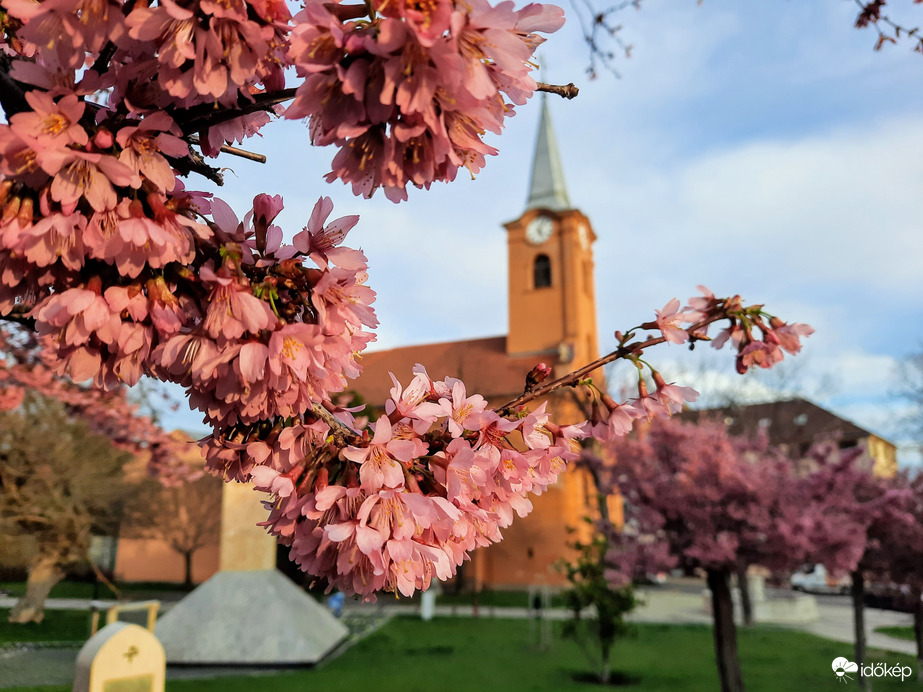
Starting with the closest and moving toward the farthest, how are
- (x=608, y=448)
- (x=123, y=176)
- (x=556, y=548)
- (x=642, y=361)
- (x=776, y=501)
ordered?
(x=123, y=176)
(x=642, y=361)
(x=776, y=501)
(x=608, y=448)
(x=556, y=548)

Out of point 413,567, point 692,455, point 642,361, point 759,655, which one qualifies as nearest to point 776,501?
point 692,455

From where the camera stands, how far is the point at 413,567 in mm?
1095

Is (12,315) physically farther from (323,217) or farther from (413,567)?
(413,567)

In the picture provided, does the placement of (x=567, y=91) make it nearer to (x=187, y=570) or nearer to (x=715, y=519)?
(x=715, y=519)

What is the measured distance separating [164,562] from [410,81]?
2775cm

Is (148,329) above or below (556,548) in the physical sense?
above

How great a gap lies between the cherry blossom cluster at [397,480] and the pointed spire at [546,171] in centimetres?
2606

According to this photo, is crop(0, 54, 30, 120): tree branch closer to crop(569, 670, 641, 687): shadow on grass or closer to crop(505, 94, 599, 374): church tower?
crop(569, 670, 641, 687): shadow on grass

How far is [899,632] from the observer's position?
42.3 feet

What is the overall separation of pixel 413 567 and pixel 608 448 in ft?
31.9

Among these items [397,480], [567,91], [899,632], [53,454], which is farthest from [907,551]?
[53,454]

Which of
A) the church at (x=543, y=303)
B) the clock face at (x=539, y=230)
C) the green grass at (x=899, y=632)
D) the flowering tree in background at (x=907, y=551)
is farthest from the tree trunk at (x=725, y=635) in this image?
the clock face at (x=539, y=230)

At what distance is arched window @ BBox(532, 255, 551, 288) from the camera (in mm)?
25516

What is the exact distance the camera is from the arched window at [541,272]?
25.5 meters
